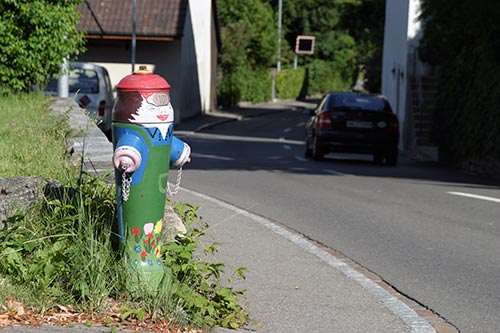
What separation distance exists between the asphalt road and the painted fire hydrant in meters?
2.09

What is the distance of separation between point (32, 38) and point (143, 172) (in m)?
11.0

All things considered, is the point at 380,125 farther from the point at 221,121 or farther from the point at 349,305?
the point at 221,121

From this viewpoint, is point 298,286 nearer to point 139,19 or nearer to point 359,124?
point 359,124

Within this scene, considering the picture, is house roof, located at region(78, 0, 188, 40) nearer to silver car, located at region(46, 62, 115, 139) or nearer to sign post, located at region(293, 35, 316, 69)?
silver car, located at region(46, 62, 115, 139)

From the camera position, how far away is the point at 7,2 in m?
16.2

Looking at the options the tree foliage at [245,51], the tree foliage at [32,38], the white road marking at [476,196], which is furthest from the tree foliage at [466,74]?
the tree foliage at [245,51]

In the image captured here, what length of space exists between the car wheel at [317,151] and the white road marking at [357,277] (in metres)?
11.2

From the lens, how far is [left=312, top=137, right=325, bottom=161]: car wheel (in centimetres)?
2320

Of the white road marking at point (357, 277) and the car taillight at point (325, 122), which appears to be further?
the car taillight at point (325, 122)

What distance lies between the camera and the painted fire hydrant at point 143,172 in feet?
20.1

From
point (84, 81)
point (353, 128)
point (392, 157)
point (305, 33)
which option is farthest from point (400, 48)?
point (305, 33)

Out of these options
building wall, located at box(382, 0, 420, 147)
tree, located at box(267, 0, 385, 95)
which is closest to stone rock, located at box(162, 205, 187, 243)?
building wall, located at box(382, 0, 420, 147)

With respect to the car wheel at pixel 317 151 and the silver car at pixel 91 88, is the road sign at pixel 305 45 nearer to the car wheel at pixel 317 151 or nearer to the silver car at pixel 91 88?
the car wheel at pixel 317 151

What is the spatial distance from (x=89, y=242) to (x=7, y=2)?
10.6 m
